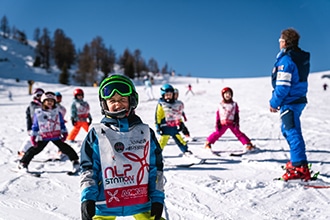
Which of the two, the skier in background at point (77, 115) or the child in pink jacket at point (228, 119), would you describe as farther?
the skier in background at point (77, 115)

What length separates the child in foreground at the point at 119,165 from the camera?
2232 mm

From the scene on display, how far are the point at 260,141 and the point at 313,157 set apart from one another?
2146 mm

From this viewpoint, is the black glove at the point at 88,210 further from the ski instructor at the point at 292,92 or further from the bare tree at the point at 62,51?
the bare tree at the point at 62,51

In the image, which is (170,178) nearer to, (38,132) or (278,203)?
(278,203)

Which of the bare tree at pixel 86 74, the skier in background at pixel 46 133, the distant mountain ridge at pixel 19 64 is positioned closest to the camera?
the skier in background at pixel 46 133

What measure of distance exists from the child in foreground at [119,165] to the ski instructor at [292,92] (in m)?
2.51

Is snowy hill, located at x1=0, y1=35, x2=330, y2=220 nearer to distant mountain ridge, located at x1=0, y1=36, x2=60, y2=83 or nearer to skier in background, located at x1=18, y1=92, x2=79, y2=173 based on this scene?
skier in background, located at x1=18, y1=92, x2=79, y2=173

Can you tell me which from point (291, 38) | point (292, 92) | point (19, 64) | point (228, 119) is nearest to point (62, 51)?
point (19, 64)

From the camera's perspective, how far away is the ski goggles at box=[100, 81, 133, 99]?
2.36 metres

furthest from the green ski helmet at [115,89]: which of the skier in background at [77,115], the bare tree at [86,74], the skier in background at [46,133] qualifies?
the bare tree at [86,74]

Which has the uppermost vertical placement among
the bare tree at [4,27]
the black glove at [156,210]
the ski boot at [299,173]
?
the bare tree at [4,27]

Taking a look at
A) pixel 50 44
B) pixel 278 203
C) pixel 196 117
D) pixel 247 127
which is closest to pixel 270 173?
pixel 278 203

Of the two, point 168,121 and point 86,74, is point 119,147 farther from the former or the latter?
point 86,74

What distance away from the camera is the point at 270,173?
4734 millimetres
